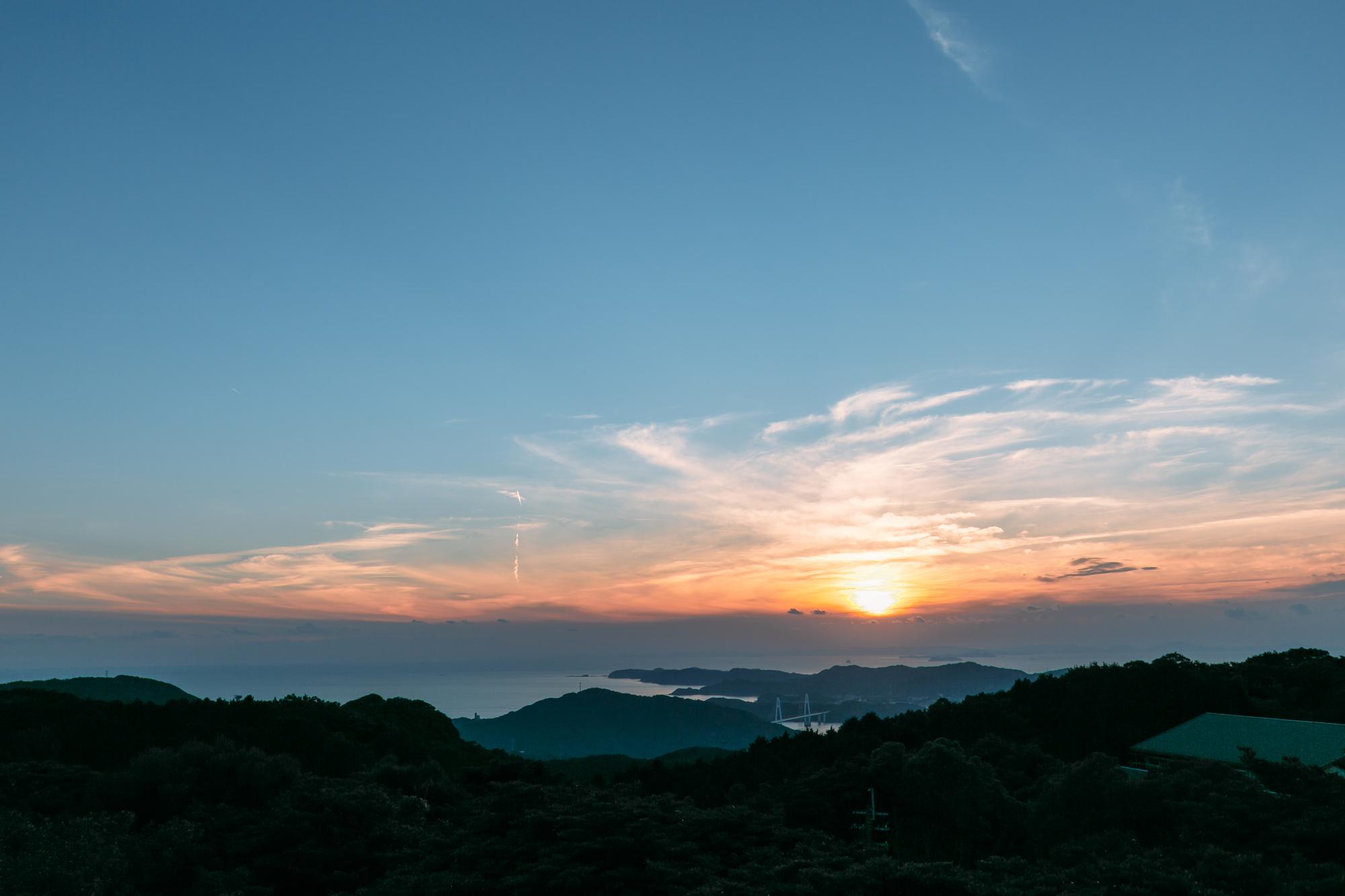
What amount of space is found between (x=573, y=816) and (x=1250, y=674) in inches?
3189

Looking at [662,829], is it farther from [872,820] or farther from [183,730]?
[183,730]

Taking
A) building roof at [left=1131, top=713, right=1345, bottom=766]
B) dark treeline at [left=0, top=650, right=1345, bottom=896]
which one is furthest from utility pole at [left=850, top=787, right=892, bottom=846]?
building roof at [left=1131, top=713, right=1345, bottom=766]

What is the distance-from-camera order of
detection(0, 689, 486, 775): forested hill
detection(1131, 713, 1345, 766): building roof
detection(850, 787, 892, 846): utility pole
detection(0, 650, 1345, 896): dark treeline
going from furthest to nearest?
detection(0, 689, 486, 775): forested hill, detection(1131, 713, 1345, 766): building roof, detection(850, 787, 892, 846): utility pole, detection(0, 650, 1345, 896): dark treeline

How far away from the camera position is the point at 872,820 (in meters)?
39.0

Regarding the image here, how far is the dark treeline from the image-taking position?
21812 millimetres

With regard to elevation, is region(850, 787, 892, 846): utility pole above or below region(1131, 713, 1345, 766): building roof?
below

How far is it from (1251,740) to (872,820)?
24.4m

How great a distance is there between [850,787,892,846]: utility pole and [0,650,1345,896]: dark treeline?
0.53 meters

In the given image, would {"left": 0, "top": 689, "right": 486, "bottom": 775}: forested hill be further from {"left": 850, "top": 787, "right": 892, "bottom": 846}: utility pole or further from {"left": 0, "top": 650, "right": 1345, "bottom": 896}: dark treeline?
{"left": 850, "top": 787, "right": 892, "bottom": 846}: utility pole

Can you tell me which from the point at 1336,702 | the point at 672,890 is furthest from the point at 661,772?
the point at 1336,702

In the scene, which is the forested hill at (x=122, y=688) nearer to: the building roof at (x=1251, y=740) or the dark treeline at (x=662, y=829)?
the dark treeline at (x=662, y=829)

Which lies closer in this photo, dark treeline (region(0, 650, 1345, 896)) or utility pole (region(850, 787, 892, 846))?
dark treeline (region(0, 650, 1345, 896))

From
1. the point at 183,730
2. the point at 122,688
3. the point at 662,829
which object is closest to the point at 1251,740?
the point at 662,829

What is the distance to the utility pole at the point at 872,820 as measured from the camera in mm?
38631
